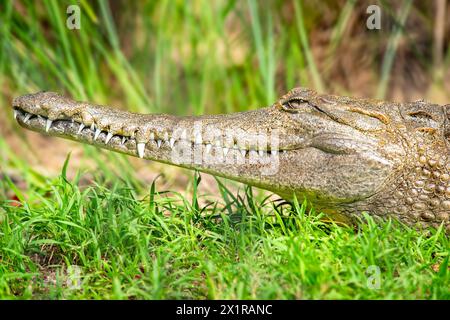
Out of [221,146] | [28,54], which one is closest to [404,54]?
[28,54]

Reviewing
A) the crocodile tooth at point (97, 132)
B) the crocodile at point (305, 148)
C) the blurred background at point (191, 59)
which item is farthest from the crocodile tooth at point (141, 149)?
the blurred background at point (191, 59)

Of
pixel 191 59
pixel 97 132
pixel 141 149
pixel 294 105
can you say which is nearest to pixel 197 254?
pixel 141 149

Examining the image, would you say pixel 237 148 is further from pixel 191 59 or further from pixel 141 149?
pixel 191 59

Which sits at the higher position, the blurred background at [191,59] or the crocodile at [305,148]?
the blurred background at [191,59]

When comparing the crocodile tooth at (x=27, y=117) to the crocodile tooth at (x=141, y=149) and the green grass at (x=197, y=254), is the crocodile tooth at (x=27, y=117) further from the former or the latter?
the crocodile tooth at (x=141, y=149)

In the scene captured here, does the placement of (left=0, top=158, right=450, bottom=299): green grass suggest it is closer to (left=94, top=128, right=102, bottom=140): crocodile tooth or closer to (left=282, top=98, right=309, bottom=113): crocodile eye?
(left=94, top=128, right=102, bottom=140): crocodile tooth
